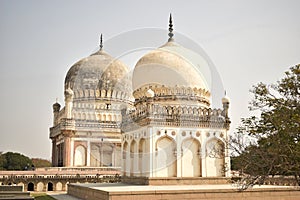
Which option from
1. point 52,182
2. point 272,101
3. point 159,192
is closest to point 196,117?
point 159,192

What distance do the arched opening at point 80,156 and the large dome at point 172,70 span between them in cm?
1450

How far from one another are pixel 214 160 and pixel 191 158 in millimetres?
1101

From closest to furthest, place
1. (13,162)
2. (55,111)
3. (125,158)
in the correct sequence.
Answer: (125,158)
(55,111)
(13,162)

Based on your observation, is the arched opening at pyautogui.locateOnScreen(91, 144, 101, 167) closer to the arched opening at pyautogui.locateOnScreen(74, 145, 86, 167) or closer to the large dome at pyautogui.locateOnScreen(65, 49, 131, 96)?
the arched opening at pyautogui.locateOnScreen(74, 145, 86, 167)

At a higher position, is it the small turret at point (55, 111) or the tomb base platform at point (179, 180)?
the small turret at point (55, 111)

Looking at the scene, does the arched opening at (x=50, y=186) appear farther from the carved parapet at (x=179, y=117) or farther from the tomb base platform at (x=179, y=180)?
the carved parapet at (x=179, y=117)

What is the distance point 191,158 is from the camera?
653 inches

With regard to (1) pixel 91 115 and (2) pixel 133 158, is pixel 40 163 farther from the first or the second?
(2) pixel 133 158

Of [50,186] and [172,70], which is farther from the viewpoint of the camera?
[50,186]

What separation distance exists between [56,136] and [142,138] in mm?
19768

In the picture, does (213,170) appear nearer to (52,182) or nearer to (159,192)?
(159,192)

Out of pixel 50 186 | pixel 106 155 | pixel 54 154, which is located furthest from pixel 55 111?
pixel 50 186

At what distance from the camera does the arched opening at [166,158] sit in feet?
52.1

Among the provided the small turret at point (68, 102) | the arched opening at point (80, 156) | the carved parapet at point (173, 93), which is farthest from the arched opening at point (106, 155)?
the carved parapet at point (173, 93)
